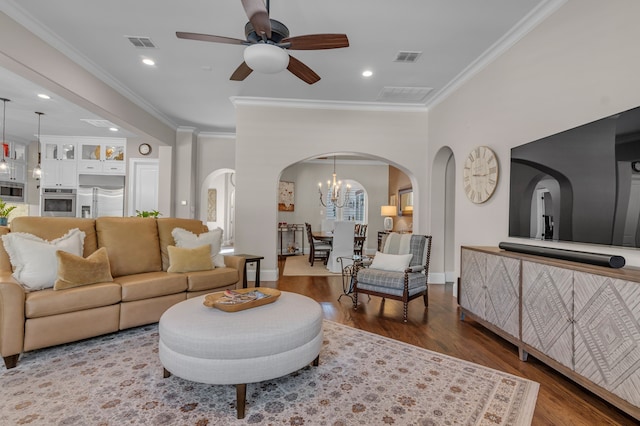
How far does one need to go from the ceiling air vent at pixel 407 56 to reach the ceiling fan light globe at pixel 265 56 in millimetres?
1947

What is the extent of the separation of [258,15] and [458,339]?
3.27 metres

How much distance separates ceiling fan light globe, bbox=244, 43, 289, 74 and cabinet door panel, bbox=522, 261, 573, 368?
2611 millimetres

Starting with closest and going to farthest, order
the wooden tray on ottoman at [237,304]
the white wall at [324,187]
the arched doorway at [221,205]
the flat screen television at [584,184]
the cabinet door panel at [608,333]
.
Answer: the cabinet door panel at [608,333] → the flat screen television at [584,184] → the wooden tray on ottoman at [237,304] → the white wall at [324,187] → the arched doorway at [221,205]

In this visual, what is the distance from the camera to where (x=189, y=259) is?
3.59 meters

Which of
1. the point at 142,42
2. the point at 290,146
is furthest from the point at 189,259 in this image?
the point at 290,146

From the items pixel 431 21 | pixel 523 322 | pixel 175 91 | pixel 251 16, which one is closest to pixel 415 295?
pixel 523 322

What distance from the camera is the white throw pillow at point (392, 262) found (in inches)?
151

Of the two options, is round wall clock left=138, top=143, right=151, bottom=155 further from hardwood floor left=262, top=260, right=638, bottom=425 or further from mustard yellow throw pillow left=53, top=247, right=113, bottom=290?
mustard yellow throw pillow left=53, top=247, right=113, bottom=290

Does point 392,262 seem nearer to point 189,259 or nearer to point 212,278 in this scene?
point 212,278

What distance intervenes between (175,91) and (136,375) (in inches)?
171

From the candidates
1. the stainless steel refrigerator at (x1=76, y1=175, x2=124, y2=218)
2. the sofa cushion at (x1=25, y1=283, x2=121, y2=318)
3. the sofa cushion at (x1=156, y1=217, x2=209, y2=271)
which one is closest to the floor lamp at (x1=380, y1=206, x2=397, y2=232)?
the sofa cushion at (x1=156, y1=217, x2=209, y2=271)

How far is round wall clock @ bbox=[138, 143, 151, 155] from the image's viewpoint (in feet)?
24.2

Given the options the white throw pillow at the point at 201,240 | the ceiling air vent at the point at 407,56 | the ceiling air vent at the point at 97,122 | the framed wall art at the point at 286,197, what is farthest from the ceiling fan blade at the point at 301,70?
the framed wall art at the point at 286,197

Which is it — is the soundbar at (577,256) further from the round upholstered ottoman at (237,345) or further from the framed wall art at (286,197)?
the framed wall art at (286,197)
